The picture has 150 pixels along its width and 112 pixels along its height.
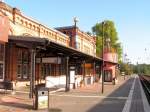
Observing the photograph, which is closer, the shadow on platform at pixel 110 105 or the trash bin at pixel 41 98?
the trash bin at pixel 41 98

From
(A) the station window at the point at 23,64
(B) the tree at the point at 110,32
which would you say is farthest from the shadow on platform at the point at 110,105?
(B) the tree at the point at 110,32

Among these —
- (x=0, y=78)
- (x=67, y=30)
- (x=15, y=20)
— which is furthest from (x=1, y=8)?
(x=67, y=30)

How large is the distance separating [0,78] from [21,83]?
2648mm

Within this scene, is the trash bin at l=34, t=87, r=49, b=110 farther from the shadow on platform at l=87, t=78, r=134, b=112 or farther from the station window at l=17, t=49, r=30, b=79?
the station window at l=17, t=49, r=30, b=79

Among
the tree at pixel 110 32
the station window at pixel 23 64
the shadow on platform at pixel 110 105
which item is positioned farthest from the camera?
the tree at pixel 110 32

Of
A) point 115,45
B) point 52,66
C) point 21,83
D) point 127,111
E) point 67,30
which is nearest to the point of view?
point 127,111

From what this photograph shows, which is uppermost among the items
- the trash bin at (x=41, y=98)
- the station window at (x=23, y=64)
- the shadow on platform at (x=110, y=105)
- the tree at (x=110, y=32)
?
the tree at (x=110, y=32)

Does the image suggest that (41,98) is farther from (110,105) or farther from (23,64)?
(23,64)

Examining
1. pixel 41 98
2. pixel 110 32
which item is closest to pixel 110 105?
pixel 41 98

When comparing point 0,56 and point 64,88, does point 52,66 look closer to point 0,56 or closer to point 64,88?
point 64,88

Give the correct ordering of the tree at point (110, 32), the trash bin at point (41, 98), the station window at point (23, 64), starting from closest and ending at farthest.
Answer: the trash bin at point (41, 98)
the station window at point (23, 64)
the tree at point (110, 32)

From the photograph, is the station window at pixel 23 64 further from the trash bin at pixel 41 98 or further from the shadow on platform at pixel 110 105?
the trash bin at pixel 41 98

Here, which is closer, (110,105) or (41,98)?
(41,98)

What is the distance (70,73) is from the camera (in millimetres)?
36719
